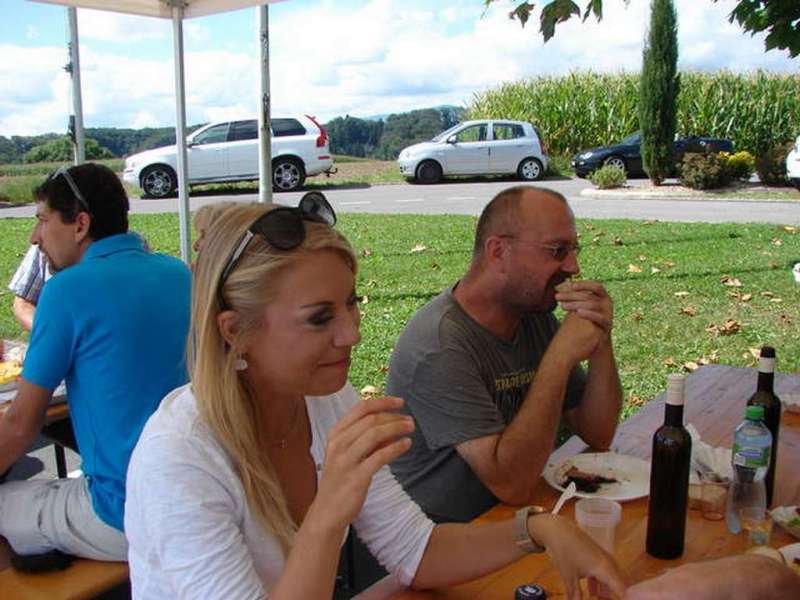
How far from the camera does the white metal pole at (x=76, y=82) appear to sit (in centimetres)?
500

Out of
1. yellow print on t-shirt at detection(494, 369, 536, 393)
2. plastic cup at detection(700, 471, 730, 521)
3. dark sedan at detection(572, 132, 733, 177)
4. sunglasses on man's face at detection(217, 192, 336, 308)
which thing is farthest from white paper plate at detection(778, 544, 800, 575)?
dark sedan at detection(572, 132, 733, 177)

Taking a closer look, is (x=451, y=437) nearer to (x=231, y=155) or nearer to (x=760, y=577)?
(x=760, y=577)

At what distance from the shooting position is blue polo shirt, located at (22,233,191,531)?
2.39 m

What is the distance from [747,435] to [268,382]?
1.06 meters

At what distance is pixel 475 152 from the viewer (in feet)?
62.3

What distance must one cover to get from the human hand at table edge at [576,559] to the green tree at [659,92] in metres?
18.2

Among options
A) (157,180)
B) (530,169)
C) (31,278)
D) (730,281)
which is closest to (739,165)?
(530,169)

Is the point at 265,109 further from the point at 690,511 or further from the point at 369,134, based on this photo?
the point at 369,134

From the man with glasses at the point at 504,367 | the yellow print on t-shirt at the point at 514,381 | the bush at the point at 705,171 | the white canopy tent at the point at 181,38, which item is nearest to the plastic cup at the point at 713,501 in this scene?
the man with glasses at the point at 504,367

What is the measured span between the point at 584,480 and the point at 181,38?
4.02 metres

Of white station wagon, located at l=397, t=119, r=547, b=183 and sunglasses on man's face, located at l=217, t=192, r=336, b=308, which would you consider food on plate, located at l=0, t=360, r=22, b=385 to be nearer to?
sunglasses on man's face, located at l=217, t=192, r=336, b=308

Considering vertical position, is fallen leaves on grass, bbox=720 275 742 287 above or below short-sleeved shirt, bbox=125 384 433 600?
below

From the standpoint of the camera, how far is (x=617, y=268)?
26.4ft

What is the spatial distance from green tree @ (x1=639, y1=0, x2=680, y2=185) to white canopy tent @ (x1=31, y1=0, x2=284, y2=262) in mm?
14803
